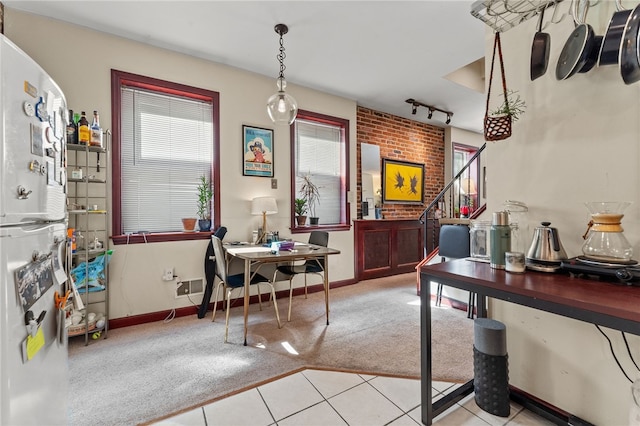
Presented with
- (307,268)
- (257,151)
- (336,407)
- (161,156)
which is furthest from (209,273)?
(336,407)

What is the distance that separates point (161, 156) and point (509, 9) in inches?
124

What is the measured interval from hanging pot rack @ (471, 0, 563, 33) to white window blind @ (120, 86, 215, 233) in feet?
9.10

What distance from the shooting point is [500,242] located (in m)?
1.41

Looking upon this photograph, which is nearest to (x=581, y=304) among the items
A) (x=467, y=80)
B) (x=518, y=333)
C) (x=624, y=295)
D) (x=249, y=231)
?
(x=624, y=295)

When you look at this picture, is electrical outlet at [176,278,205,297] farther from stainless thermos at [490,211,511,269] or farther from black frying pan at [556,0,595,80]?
black frying pan at [556,0,595,80]

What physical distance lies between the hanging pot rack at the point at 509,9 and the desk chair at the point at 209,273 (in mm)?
2710

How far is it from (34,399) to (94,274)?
178 centimetres

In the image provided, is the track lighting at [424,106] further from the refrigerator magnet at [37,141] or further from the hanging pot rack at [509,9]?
the refrigerator magnet at [37,141]

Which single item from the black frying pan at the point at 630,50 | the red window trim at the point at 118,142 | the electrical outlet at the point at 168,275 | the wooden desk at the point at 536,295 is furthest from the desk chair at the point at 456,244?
the electrical outlet at the point at 168,275

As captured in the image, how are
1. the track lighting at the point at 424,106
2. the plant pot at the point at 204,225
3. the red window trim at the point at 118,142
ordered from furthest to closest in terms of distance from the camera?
the track lighting at the point at 424,106 < the plant pot at the point at 204,225 < the red window trim at the point at 118,142

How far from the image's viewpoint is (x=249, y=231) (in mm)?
3469

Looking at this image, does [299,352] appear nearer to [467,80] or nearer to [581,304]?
[581,304]

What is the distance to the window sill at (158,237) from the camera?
2.76 m

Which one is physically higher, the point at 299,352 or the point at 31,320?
the point at 31,320
